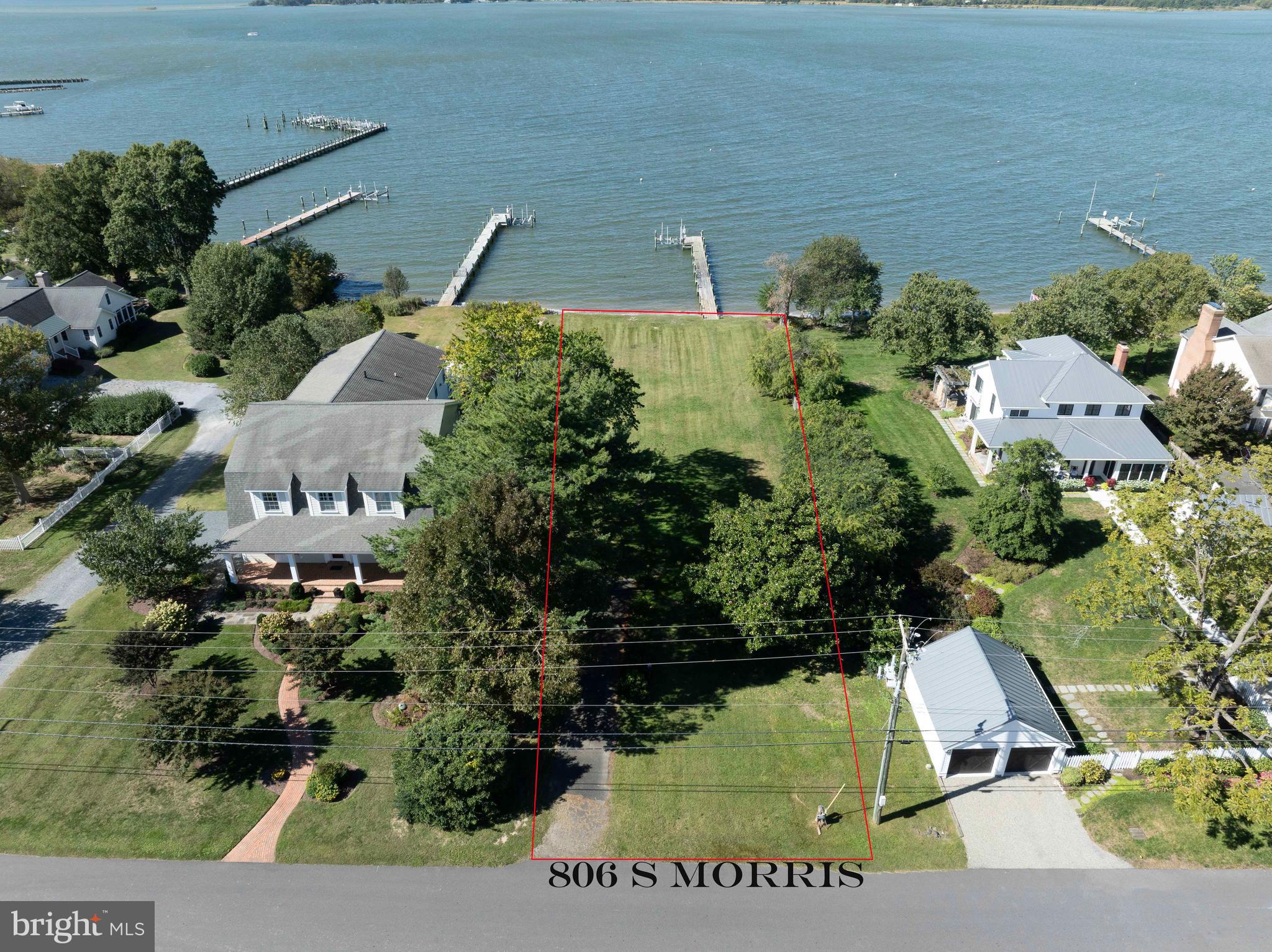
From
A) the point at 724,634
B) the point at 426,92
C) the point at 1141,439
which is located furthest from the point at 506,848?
the point at 426,92

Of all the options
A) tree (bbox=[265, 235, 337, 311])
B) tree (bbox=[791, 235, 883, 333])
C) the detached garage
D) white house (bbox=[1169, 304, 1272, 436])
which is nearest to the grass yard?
the detached garage

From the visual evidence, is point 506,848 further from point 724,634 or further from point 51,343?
point 51,343

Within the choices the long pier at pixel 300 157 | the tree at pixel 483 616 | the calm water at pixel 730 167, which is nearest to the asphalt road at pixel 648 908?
the tree at pixel 483 616

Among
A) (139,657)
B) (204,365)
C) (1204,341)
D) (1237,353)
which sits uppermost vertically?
(1204,341)

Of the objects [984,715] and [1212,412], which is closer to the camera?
[984,715]

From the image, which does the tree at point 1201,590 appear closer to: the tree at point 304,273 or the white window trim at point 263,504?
the white window trim at point 263,504

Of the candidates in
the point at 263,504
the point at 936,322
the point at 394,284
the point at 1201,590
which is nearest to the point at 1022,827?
the point at 1201,590

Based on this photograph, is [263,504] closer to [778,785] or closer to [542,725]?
[542,725]
